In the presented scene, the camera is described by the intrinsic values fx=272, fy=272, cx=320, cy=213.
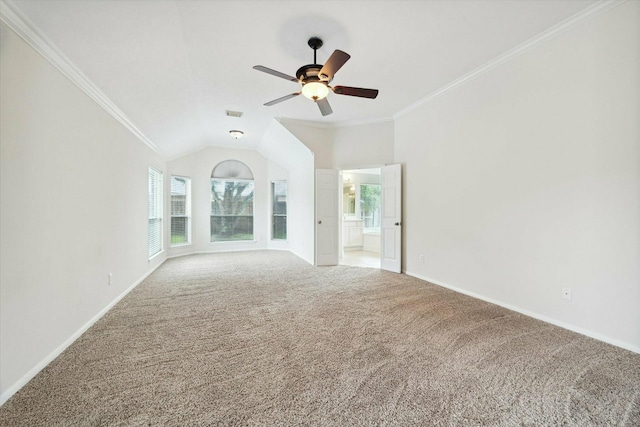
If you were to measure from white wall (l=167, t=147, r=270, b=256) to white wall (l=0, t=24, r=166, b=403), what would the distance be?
379 centimetres

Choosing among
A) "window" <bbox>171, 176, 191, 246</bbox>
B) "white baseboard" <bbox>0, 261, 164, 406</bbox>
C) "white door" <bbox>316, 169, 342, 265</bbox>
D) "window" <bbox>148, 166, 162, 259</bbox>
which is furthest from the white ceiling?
"window" <bbox>171, 176, 191, 246</bbox>

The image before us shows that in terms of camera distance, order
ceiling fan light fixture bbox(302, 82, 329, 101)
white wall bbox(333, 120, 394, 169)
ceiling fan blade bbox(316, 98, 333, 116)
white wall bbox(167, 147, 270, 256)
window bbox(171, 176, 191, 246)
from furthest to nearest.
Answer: white wall bbox(167, 147, 270, 256) < window bbox(171, 176, 191, 246) < white wall bbox(333, 120, 394, 169) < ceiling fan blade bbox(316, 98, 333, 116) < ceiling fan light fixture bbox(302, 82, 329, 101)

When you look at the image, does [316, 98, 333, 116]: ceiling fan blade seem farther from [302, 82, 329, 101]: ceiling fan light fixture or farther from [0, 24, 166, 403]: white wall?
[0, 24, 166, 403]: white wall

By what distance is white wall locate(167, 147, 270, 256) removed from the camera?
23.5 ft

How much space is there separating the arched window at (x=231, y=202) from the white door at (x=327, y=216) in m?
2.98

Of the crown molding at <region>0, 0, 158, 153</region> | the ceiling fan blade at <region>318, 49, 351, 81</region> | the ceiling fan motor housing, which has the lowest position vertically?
the crown molding at <region>0, 0, 158, 153</region>

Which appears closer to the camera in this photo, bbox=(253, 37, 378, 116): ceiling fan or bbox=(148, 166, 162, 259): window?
bbox=(253, 37, 378, 116): ceiling fan

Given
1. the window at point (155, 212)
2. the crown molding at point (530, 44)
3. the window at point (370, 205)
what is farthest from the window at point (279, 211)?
the crown molding at point (530, 44)

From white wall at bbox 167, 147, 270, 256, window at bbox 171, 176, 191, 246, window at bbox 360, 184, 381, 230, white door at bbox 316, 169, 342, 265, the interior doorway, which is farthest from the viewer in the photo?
window at bbox 360, 184, 381, 230

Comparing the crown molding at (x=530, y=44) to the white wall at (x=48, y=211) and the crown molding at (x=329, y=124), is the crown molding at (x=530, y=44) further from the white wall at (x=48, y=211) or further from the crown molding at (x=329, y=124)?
the white wall at (x=48, y=211)

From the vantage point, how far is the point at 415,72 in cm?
361

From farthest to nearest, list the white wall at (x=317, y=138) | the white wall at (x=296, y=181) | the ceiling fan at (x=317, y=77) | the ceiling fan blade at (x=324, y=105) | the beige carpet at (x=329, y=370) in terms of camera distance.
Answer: the white wall at (x=296, y=181) → the white wall at (x=317, y=138) → the ceiling fan blade at (x=324, y=105) → the ceiling fan at (x=317, y=77) → the beige carpet at (x=329, y=370)

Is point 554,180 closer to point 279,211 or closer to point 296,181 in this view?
point 296,181

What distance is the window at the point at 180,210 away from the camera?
684cm
